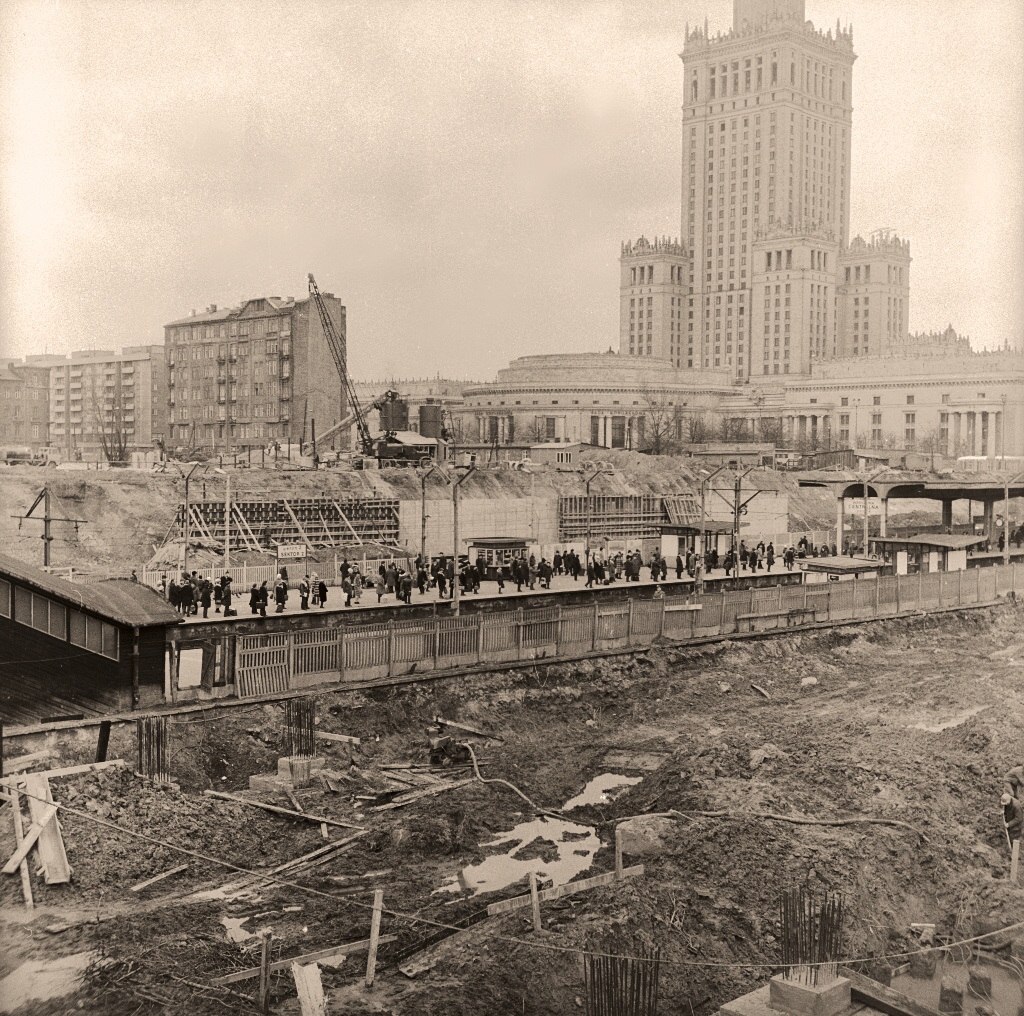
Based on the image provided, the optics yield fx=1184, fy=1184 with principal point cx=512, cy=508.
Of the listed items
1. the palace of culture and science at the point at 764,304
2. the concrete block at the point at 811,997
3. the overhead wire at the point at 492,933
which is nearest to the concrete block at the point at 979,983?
the overhead wire at the point at 492,933

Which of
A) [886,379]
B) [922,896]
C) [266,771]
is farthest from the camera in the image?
[886,379]

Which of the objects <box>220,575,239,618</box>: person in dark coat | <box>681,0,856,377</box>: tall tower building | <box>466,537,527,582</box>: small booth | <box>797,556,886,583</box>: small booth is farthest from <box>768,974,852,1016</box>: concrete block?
<box>681,0,856,377</box>: tall tower building

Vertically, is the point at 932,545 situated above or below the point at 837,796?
above

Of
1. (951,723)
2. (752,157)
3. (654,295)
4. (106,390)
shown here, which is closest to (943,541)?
(951,723)

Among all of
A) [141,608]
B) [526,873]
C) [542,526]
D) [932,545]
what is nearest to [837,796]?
[526,873]

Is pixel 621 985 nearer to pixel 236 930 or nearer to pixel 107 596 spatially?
pixel 236 930

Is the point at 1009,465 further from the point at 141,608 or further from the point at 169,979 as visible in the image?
the point at 169,979

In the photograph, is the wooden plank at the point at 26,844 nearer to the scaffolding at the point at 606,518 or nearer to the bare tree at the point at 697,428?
the scaffolding at the point at 606,518
